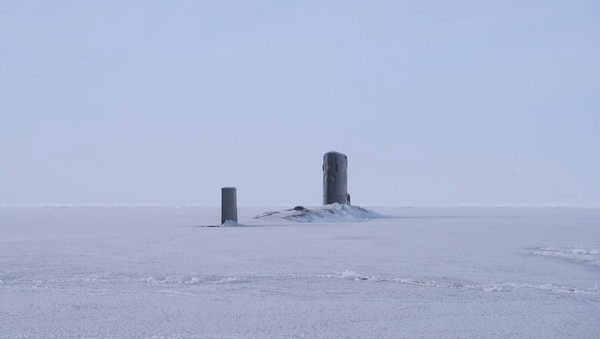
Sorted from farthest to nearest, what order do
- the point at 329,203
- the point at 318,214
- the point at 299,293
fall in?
the point at 329,203 → the point at 318,214 → the point at 299,293

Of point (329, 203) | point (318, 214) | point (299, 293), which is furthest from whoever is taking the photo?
point (329, 203)

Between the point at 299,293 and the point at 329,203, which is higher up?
the point at 329,203

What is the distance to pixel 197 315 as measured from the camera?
3.50 meters

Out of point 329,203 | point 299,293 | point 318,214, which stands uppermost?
point 329,203

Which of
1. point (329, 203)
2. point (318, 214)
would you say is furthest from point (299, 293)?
point (329, 203)

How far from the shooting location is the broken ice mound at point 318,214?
18.6m

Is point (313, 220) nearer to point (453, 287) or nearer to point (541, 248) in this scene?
point (541, 248)

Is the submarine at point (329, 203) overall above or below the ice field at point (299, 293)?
above

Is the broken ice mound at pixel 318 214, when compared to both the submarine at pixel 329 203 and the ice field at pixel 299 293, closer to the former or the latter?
the submarine at pixel 329 203

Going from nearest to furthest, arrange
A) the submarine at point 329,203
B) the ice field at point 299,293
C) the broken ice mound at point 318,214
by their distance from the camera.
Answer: the ice field at point 299,293
the submarine at point 329,203
the broken ice mound at point 318,214

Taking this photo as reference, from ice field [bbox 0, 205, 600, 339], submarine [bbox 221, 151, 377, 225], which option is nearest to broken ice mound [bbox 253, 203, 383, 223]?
submarine [bbox 221, 151, 377, 225]

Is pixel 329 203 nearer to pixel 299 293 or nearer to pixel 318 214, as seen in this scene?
pixel 318 214

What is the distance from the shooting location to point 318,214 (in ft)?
64.1

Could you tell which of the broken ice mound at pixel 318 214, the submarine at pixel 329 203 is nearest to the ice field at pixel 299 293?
the submarine at pixel 329 203
